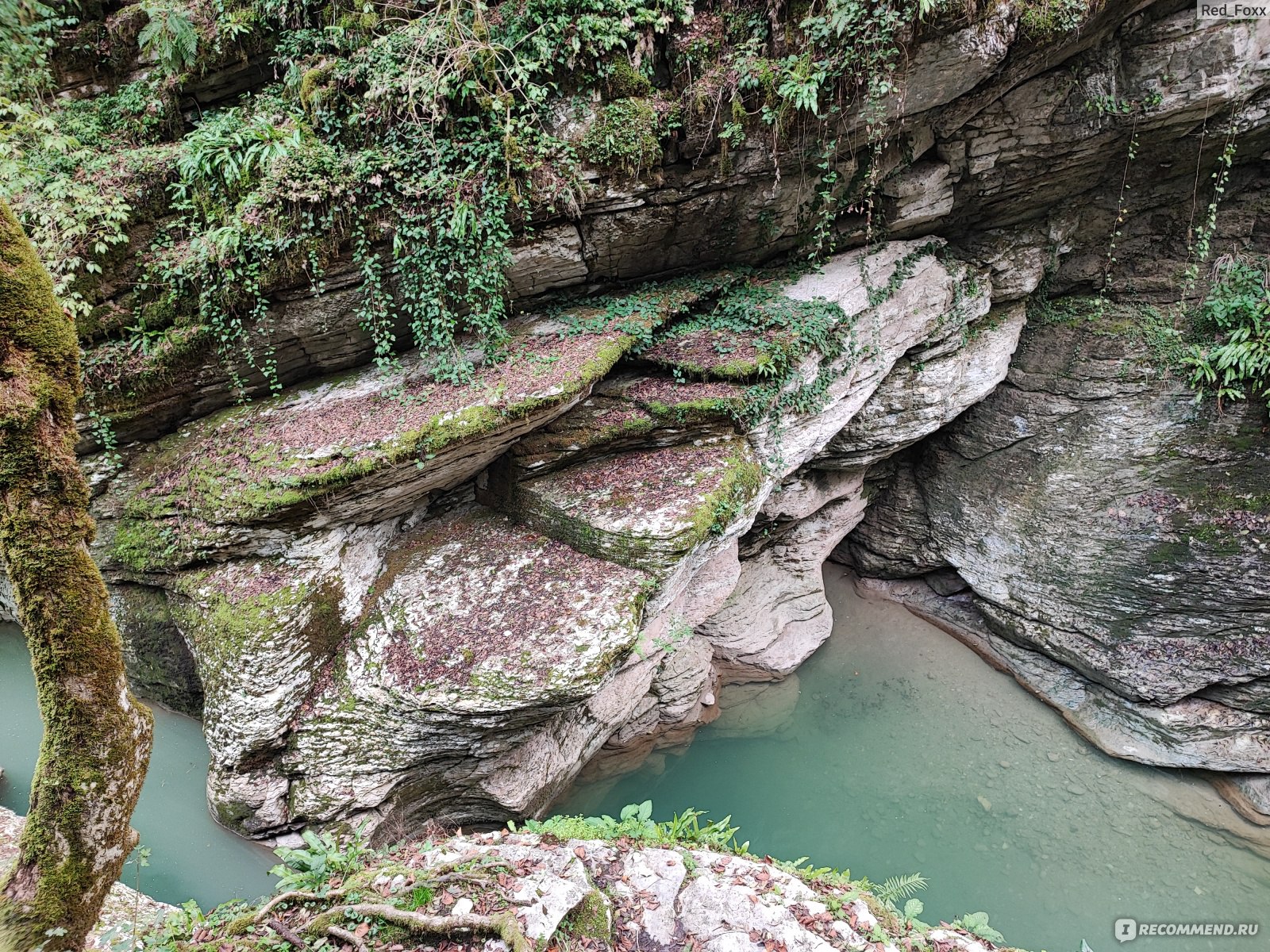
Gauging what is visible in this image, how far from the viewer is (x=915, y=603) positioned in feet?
33.4

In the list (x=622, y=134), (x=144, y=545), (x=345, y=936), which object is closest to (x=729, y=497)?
(x=622, y=134)

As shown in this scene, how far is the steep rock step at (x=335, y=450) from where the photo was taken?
17.1ft

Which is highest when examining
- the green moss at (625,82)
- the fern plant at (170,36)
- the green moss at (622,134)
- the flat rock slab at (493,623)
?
the fern plant at (170,36)

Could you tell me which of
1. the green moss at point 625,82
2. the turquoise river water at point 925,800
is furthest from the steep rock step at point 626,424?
the turquoise river water at point 925,800

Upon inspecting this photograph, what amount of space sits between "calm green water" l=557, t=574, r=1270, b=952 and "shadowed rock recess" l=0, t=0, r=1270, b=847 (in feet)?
2.36

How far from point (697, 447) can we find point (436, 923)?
4530mm

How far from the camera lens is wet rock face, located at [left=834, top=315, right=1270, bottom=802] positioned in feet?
23.8

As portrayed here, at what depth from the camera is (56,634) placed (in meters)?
2.91

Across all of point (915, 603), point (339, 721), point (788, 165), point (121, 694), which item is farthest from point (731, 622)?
point (121, 694)

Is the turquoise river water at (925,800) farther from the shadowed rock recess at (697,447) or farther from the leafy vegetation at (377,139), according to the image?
the leafy vegetation at (377,139)

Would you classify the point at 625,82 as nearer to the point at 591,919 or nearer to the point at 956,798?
the point at 591,919

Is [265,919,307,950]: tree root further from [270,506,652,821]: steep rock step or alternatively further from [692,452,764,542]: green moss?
[692,452,764,542]: green moss

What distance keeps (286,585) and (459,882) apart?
3.06 meters

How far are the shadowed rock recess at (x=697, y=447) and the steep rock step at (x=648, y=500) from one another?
0.12ft
